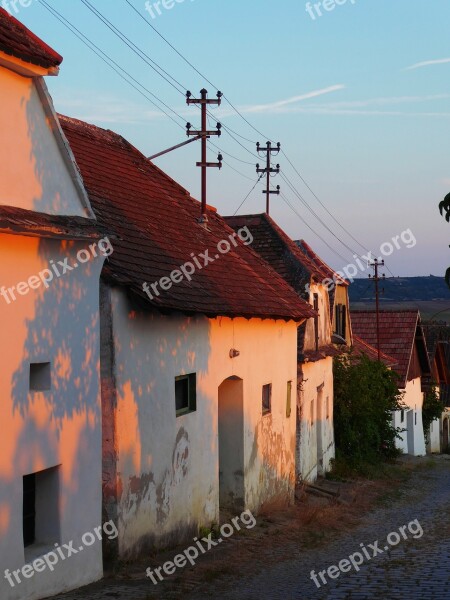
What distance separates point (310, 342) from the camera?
72.5 feet

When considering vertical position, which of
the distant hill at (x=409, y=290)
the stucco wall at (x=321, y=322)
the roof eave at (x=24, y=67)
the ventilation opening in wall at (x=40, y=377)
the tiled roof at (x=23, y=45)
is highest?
the distant hill at (x=409, y=290)

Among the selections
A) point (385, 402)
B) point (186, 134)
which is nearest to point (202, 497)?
point (186, 134)

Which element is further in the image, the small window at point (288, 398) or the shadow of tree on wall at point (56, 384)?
the small window at point (288, 398)

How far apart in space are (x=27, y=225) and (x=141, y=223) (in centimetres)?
576

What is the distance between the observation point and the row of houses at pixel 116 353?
9.16 metres

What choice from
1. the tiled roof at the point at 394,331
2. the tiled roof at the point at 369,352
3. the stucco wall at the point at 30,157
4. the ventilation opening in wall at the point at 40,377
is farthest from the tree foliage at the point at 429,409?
the ventilation opening in wall at the point at 40,377

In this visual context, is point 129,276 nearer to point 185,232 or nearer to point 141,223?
point 141,223

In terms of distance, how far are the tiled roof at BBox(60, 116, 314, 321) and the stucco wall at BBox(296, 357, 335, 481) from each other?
260cm

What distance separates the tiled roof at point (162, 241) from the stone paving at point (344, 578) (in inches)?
142

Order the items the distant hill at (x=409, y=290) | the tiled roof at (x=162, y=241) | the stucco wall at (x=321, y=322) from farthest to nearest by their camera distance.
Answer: the distant hill at (x=409, y=290), the stucco wall at (x=321, y=322), the tiled roof at (x=162, y=241)

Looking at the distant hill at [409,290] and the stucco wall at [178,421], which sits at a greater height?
the distant hill at [409,290]

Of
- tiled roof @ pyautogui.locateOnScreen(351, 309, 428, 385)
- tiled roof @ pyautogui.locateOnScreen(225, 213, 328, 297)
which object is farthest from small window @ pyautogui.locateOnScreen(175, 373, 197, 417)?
tiled roof @ pyautogui.locateOnScreen(351, 309, 428, 385)

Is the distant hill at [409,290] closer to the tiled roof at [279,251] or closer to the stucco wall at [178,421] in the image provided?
the tiled roof at [279,251]

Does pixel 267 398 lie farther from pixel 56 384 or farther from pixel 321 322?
pixel 56 384
